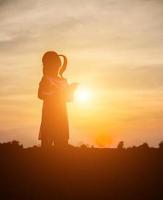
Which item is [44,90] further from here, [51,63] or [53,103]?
[51,63]

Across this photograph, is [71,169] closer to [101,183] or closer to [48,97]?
[101,183]

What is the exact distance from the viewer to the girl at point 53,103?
39.7 feet

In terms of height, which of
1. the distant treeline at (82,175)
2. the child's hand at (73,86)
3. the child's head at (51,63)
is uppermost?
the child's head at (51,63)

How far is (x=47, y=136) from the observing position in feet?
40.1

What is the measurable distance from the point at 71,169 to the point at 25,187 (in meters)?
0.98

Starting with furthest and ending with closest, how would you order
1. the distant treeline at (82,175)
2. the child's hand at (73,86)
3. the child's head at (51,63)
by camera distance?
the child's head at (51,63)
the child's hand at (73,86)
the distant treeline at (82,175)

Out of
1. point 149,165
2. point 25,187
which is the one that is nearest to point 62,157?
point 25,187

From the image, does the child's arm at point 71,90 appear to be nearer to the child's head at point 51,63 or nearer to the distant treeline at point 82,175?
the child's head at point 51,63

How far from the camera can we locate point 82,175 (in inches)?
375

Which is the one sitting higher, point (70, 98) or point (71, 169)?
point (70, 98)

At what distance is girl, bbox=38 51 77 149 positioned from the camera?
12102 millimetres

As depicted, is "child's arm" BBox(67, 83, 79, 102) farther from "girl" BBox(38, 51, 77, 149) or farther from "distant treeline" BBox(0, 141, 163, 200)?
"distant treeline" BBox(0, 141, 163, 200)

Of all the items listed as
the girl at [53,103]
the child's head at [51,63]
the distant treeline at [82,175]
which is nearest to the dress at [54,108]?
the girl at [53,103]

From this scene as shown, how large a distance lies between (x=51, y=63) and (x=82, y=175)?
3.74 m
